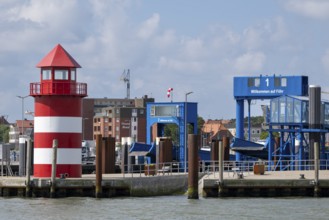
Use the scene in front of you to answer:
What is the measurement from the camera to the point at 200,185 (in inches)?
2680

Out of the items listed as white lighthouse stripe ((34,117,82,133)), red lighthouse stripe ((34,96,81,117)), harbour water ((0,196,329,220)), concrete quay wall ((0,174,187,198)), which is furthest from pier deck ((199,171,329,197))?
red lighthouse stripe ((34,96,81,117))

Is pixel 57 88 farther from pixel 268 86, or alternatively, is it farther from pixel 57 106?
pixel 268 86

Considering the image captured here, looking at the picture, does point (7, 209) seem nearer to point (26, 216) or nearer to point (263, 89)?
point (26, 216)

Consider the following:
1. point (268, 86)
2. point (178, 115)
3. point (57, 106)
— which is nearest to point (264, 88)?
point (268, 86)

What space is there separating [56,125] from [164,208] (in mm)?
9527

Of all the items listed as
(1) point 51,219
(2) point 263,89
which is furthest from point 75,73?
(2) point 263,89

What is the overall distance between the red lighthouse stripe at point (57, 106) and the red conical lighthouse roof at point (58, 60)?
204 centimetres

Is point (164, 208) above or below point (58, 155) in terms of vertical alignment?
below

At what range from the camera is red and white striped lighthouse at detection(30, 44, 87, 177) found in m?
67.8

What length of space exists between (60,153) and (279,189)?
1287 centimetres

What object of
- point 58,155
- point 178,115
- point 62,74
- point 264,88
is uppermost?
point 264,88

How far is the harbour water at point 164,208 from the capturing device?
57875 millimetres

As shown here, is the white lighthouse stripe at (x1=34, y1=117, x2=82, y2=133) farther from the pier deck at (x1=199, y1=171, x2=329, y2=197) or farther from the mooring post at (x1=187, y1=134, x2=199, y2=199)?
the pier deck at (x1=199, y1=171, x2=329, y2=197)

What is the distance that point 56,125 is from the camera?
2665 inches
